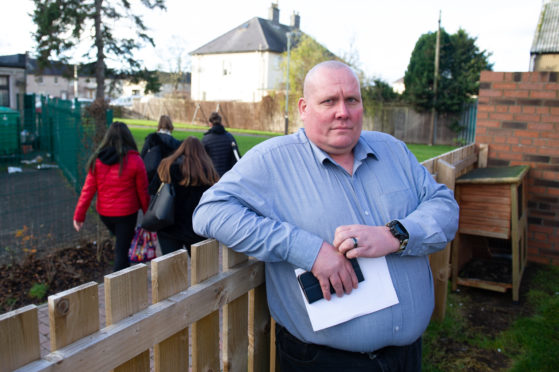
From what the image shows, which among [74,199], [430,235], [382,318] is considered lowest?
[74,199]

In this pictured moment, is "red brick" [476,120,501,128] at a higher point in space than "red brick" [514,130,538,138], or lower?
higher

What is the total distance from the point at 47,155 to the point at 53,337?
1454 cm

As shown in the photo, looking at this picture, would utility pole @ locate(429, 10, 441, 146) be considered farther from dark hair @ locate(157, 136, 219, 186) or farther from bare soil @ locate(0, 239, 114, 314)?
dark hair @ locate(157, 136, 219, 186)

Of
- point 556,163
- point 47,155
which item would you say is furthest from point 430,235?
point 47,155

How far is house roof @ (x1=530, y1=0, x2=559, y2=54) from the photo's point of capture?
2302 centimetres

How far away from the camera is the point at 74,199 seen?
7.59 m

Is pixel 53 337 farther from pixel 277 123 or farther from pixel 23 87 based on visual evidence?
pixel 277 123

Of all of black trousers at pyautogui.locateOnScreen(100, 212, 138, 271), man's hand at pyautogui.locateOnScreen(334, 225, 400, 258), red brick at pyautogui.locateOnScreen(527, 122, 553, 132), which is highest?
red brick at pyautogui.locateOnScreen(527, 122, 553, 132)

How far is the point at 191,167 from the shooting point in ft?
14.7

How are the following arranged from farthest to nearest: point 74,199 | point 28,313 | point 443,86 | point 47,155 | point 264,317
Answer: point 443,86 → point 47,155 → point 74,199 → point 264,317 → point 28,313

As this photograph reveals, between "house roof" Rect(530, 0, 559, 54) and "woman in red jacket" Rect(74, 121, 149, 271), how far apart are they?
23633 millimetres

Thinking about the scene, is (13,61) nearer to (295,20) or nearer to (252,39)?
(252,39)

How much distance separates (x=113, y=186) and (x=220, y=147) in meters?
2.86


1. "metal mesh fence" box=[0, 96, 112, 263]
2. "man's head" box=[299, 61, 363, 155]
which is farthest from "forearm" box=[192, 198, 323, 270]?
"metal mesh fence" box=[0, 96, 112, 263]
